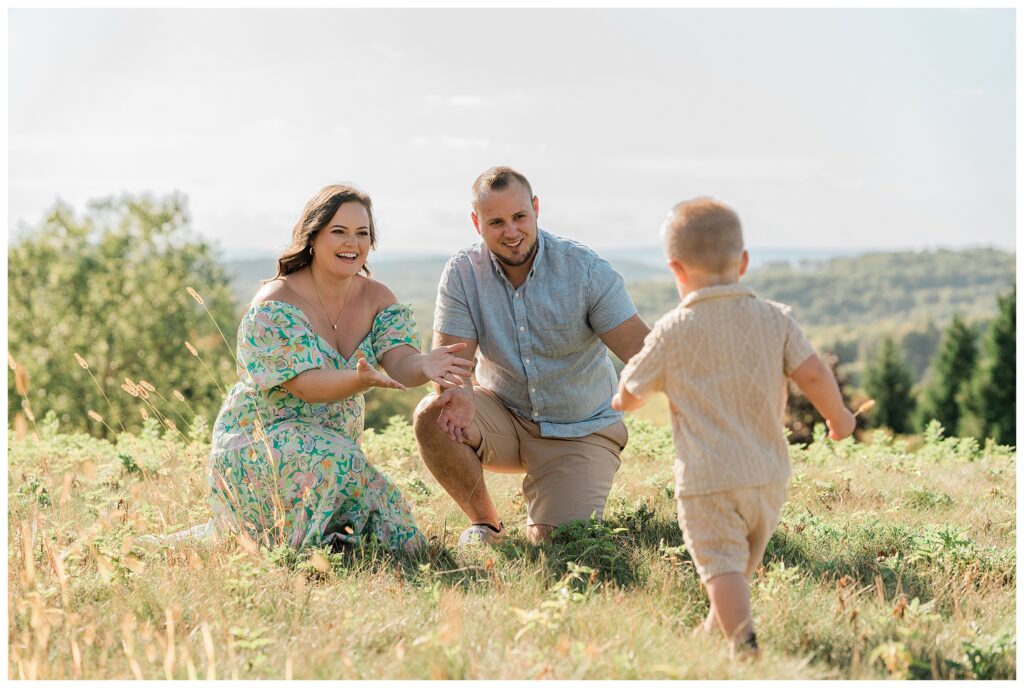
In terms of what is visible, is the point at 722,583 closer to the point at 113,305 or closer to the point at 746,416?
the point at 746,416

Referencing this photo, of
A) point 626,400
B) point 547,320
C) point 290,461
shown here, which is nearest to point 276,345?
point 290,461

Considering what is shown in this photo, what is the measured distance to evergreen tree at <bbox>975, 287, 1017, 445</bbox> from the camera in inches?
1815

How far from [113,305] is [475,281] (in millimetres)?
28493

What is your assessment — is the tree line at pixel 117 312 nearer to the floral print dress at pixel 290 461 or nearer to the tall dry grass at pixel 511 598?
the tall dry grass at pixel 511 598

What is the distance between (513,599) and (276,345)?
74.1 inches

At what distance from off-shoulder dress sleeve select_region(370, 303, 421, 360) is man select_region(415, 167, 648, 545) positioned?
331mm

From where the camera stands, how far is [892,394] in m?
55.9

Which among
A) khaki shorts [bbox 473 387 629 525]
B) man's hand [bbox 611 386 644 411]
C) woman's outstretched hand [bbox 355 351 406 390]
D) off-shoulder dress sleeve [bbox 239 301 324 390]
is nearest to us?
man's hand [bbox 611 386 644 411]

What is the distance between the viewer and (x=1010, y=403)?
46.5 metres

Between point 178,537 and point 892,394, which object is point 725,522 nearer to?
point 178,537

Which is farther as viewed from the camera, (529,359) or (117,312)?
(117,312)

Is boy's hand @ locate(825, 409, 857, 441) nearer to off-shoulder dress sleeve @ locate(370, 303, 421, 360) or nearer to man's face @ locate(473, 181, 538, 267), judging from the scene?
man's face @ locate(473, 181, 538, 267)

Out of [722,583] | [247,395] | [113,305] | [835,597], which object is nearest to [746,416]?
[722,583]

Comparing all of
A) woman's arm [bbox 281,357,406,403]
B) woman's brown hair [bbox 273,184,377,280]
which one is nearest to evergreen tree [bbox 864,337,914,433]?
woman's brown hair [bbox 273,184,377,280]
